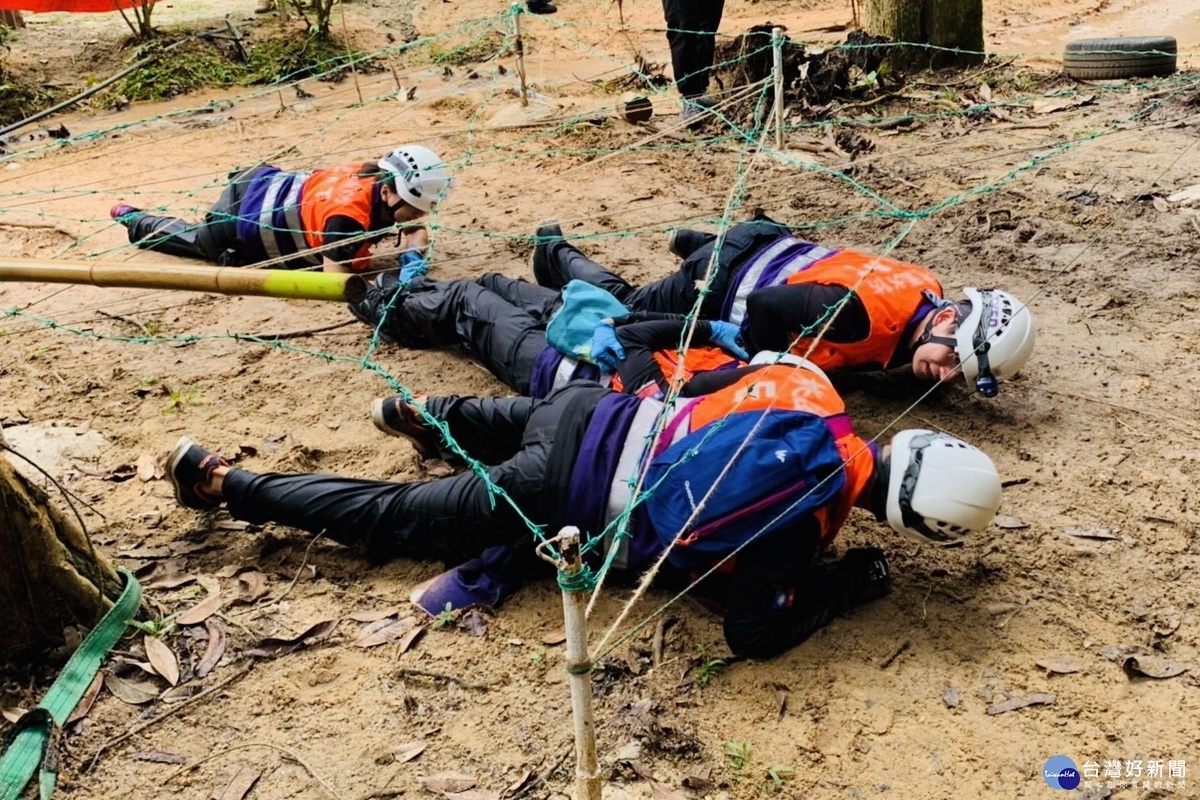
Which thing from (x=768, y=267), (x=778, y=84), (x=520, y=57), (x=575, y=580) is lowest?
(x=768, y=267)

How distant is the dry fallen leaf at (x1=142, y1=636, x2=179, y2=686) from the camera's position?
290cm

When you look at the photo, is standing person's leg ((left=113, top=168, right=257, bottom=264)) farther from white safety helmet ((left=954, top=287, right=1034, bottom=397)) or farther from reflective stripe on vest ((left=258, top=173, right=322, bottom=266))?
white safety helmet ((left=954, top=287, right=1034, bottom=397))

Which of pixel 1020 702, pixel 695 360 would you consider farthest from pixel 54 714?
pixel 1020 702

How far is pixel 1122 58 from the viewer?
25.6 ft

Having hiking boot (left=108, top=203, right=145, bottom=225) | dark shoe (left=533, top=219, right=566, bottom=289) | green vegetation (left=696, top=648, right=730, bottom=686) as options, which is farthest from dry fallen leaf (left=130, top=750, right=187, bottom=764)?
hiking boot (left=108, top=203, right=145, bottom=225)

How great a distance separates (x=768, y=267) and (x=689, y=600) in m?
1.73

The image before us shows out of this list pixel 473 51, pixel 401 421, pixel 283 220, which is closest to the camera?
pixel 401 421

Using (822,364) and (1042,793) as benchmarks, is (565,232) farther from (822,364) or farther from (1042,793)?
(1042,793)

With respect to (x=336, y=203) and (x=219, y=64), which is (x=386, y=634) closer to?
(x=336, y=203)

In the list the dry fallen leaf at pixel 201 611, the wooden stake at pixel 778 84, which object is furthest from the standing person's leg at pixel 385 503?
the wooden stake at pixel 778 84

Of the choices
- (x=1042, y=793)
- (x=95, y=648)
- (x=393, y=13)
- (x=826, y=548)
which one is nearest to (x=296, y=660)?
(x=95, y=648)

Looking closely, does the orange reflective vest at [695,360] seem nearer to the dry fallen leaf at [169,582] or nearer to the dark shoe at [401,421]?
the dark shoe at [401,421]

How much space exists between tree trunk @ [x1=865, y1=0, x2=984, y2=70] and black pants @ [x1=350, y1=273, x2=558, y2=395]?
208 inches

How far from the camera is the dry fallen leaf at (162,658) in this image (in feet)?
9.53
